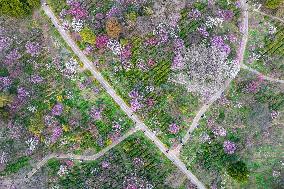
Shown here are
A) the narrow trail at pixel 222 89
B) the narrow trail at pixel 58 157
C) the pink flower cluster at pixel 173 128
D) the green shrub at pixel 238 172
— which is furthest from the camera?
the narrow trail at pixel 222 89

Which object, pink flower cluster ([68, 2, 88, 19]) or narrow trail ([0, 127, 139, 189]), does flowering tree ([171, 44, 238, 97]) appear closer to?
narrow trail ([0, 127, 139, 189])

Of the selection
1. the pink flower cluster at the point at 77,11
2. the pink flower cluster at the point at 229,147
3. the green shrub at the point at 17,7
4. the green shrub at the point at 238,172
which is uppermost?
the green shrub at the point at 17,7

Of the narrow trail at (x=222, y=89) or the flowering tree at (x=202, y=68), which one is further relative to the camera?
the narrow trail at (x=222, y=89)

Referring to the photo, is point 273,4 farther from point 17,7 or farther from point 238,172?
point 17,7

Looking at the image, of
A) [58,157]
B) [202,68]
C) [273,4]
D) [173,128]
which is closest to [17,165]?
[58,157]

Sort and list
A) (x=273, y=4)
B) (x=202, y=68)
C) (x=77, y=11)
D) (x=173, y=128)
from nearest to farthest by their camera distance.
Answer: (x=273, y=4) < (x=202, y=68) < (x=77, y=11) < (x=173, y=128)

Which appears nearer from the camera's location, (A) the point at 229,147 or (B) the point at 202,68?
(B) the point at 202,68

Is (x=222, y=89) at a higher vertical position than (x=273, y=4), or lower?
lower

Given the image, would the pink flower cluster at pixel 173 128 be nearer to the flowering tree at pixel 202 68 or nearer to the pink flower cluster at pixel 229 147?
the flowering tree at pixel 202 68

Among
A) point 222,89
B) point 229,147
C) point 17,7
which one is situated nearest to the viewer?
point 17,7

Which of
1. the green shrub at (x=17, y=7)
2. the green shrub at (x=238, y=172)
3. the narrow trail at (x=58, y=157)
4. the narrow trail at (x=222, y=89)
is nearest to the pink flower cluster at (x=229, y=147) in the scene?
the green shrub at (x=238, y=172)

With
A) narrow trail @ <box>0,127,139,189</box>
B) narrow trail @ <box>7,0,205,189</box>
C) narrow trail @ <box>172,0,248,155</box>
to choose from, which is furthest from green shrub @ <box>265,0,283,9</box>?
narrow trail @ <box>0,127,139,189</box>
